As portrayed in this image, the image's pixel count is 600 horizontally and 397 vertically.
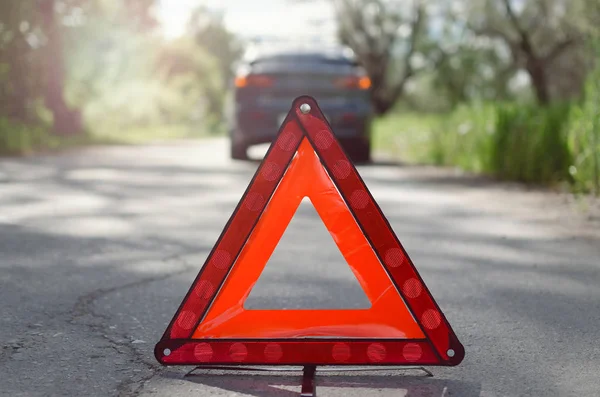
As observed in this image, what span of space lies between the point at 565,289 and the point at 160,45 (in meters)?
66.8

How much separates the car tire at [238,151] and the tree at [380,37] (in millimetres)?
15829

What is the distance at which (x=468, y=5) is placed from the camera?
25344mm

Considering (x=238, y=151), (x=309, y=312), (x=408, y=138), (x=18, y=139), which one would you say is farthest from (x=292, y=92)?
(x=309, y=312)

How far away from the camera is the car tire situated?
14422 mm

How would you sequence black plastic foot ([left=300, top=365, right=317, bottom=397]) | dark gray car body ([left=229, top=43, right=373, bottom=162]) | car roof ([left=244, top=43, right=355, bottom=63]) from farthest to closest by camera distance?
car roof ([left=244, top=43, right=355, bottom=63])
dark gray car body ([left=229, top=43, right=373, bottom=162])
black plastic foot ([left=300, top=365, right=317, bottom=397])

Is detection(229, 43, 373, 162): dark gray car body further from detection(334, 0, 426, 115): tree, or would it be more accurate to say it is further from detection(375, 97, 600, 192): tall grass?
detection(334, 0, 426, 115): tree

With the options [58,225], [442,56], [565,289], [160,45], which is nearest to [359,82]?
[58,225]

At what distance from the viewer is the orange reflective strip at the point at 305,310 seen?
3.22m

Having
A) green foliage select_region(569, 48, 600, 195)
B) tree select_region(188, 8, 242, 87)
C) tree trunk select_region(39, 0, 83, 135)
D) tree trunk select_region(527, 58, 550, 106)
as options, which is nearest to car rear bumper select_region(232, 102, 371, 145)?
green foliage select_region(569, 48, 600, 195)

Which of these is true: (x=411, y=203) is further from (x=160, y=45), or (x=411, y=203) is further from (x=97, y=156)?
Result: (x=160, y=45)

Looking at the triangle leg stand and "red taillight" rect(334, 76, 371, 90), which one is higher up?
the triangle leg stand

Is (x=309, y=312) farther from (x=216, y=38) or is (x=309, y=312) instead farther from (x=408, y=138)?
(x=216, y=38)

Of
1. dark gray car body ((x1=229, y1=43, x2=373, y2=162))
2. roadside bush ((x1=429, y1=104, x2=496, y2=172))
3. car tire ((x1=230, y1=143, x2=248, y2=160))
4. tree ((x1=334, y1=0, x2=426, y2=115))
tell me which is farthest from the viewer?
tree ((x1=334, y1=0, x2=426, y2=115))

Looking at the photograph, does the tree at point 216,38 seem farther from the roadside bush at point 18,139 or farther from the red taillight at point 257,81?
the red taillight at point 257,81
